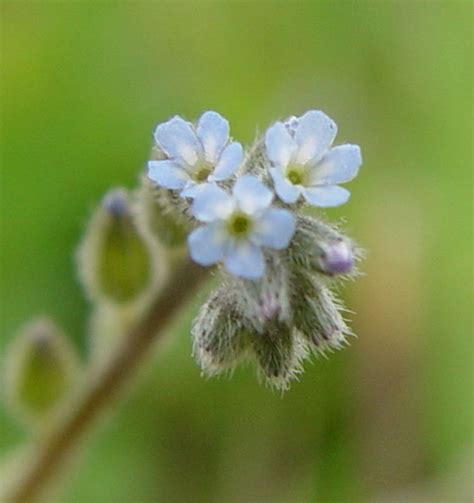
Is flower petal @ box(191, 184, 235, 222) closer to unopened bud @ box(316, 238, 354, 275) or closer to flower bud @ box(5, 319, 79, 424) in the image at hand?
unopened bud @ box(316, 238, 354, 275)

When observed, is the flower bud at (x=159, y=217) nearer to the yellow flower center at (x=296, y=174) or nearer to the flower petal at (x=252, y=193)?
the yellow flower center at (x=296, y=174)

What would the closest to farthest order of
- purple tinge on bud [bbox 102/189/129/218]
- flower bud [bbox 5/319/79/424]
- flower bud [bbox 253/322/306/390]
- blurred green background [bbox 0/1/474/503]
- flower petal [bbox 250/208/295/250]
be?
flower petal [bbox 250/208/295/250] → flower bud [bbox 253/322/306/390] → purple tinge on bud [bbox 102/189/129/218] → flower bud [bbox 5/319/79/424] → blurred green background [bbox 0/1/474/503]

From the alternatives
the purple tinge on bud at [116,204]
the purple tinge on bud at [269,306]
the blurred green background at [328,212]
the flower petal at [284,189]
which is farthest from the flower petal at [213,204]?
the blurred green background at [328,212]

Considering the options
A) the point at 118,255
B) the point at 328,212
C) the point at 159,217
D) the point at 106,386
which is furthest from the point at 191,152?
the point at 328,212

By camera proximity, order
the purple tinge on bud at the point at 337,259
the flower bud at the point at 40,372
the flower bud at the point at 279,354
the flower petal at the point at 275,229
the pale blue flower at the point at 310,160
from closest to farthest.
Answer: the flower petal at the point at 275,229, the pale blue flower at the point at 310,160, the purple tinge on bud at the point at 337,259, the flower bud at the point at 279,354, the flower bud at the point at 40,372

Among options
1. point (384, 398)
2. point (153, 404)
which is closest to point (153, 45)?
point (153, 404)

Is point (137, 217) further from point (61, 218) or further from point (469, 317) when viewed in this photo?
point (469, 317)

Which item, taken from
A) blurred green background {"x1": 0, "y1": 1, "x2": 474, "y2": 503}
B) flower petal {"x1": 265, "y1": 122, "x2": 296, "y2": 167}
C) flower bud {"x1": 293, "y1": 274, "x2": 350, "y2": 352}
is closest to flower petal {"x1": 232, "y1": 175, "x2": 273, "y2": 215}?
flower petal {"x1": 265, "y1": 122, "x2": 296, "y2": 167}
